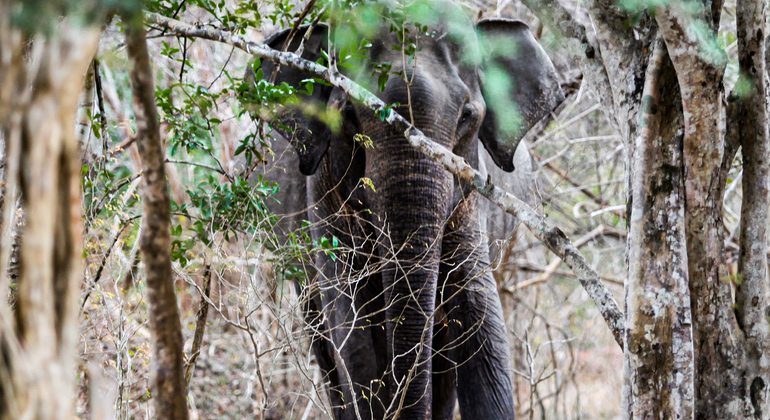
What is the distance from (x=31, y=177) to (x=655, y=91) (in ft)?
6.74

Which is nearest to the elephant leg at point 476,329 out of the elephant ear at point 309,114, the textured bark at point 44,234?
the elephant ear at point 309,114

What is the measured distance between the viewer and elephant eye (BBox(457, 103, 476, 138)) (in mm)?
4238

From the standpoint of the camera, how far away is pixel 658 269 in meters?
2.48

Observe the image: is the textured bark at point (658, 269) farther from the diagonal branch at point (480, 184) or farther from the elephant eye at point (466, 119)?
the elephant eye at point (466, 119)

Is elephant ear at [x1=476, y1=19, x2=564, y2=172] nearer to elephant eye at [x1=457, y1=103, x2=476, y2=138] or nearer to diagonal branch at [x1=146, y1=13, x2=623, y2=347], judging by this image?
elephant eye at [x1=457, y1=103, x2=476, y2=138]

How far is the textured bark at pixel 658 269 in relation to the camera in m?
2.44

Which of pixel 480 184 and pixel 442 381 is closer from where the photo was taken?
pixel 480 184

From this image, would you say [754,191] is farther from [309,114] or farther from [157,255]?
[309,114]

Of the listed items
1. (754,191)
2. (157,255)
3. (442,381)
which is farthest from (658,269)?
(442,381)

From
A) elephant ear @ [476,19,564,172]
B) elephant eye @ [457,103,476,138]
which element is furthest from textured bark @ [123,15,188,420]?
elephant ear @ [476,19,564,172]

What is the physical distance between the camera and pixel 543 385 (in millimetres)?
8195

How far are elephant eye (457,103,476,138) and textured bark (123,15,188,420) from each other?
2.85 m

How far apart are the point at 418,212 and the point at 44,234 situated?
116 inches

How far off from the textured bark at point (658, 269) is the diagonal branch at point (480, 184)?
17 centimetres
